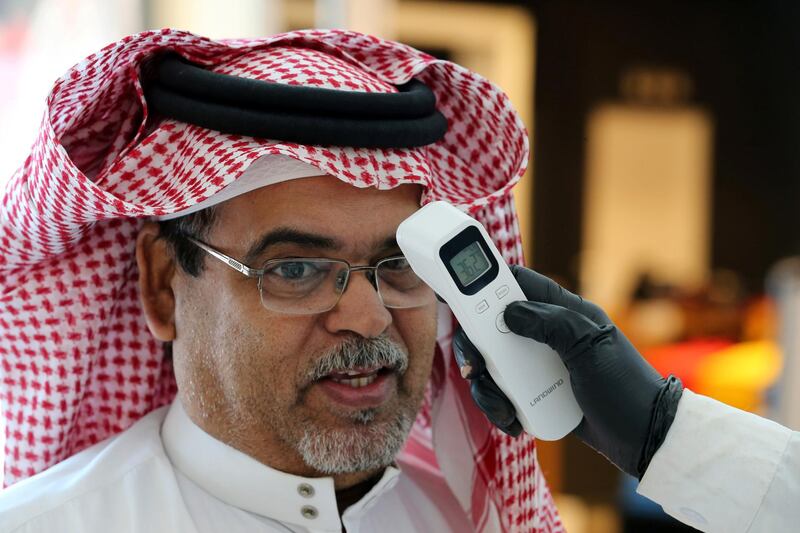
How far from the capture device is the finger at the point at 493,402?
158 centimetres

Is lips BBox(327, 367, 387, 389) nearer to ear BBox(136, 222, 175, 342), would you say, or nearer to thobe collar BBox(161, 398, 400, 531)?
thobe collar BBox(161, 398, 400, 531)

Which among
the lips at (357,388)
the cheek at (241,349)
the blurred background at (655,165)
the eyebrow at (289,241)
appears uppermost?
the eyebrow at (289,241)

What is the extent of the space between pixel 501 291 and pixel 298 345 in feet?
1.16

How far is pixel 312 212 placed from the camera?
1701 mm

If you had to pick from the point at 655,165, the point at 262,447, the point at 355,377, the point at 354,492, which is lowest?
the point at 655,165

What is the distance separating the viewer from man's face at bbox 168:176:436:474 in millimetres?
1699

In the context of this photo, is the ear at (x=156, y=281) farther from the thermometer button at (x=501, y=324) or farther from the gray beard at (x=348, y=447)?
the thermometer button at (x=501, y=324)

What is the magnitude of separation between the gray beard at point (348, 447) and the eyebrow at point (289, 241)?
271 millimetres

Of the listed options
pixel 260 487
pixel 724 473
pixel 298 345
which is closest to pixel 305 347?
pixel 298 345

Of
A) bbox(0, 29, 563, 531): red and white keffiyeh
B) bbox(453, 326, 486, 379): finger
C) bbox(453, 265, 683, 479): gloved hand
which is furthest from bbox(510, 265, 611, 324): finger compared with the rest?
bbox(0, 29, 563, 531): red and white keffiyeh

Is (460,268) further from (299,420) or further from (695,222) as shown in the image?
(695,222)

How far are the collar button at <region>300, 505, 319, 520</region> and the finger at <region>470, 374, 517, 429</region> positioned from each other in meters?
0.34

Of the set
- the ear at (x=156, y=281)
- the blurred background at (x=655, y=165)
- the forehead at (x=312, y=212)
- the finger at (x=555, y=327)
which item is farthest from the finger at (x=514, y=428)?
the blurred background at (x=655, y=165)

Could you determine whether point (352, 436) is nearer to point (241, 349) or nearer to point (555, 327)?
point (241, 349)
